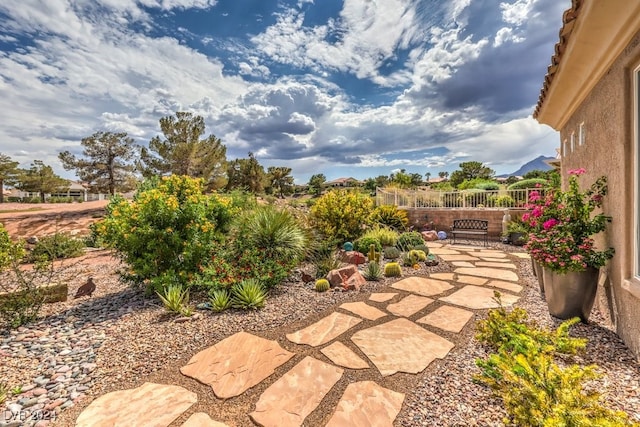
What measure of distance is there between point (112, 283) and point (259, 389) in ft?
15.9

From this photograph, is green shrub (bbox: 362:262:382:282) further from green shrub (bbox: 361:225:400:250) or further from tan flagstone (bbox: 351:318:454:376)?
green shrub (bbox: 361:225:400:250)

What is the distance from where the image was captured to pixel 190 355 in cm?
257

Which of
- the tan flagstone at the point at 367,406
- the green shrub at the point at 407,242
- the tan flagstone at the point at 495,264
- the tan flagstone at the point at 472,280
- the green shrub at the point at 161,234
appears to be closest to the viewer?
A: the tan flagstone at the point at 367,406

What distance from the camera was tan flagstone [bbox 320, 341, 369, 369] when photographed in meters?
2.35

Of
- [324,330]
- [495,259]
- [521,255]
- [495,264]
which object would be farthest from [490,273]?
[324,330]

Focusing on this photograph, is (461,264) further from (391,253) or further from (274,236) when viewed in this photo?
(274,236)

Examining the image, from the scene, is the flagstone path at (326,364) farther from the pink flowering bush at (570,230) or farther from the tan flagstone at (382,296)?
the pink flowering bush at (570,230)

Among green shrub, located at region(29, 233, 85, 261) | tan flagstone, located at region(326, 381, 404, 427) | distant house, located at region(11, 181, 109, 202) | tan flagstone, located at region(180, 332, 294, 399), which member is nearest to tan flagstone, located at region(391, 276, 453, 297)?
tan flagstone, located at region(326, 381, 404, 427)

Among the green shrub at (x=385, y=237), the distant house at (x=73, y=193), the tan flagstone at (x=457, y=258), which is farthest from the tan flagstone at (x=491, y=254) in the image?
the distant house at (x=73, y=193)

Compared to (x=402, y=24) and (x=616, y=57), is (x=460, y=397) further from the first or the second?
(x=402, y=24)

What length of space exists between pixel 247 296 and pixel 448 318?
2.62m

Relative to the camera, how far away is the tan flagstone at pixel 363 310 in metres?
3.40

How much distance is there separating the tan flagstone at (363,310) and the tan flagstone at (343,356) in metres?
0.79

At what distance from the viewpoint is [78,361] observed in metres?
2.51
